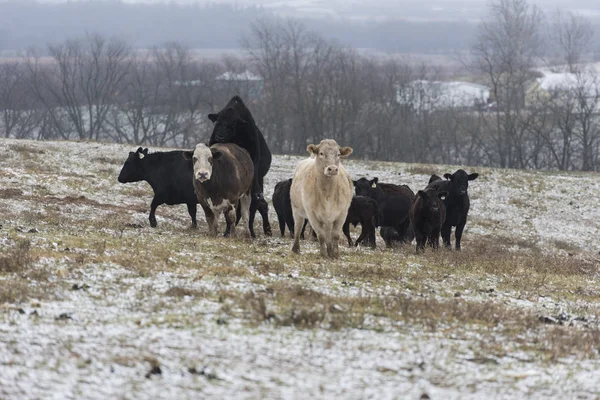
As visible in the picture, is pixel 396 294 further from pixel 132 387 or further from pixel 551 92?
pixel 551 92

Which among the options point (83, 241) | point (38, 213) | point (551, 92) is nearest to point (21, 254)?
point (83, 241)

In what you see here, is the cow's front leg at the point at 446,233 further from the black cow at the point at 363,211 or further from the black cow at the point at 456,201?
the black cow at the point at 363,211

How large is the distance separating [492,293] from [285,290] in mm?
3315

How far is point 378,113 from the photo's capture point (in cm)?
8300

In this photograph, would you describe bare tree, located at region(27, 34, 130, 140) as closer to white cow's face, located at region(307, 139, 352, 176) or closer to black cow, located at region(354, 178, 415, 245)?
black cow, located at region(354, 178, 415, 245)

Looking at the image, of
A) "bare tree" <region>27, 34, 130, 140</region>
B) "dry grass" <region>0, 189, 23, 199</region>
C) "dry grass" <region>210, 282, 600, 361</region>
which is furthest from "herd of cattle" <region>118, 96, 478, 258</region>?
"bare tree" <region>27, 34, 130, 140</region>

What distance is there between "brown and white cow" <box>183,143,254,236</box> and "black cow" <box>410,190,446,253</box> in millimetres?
3520

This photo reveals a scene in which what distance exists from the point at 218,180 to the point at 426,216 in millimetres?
4284

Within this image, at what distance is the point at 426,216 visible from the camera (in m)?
18.8

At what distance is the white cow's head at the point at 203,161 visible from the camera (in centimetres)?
1706

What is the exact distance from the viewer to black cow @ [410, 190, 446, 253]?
18.7 metres

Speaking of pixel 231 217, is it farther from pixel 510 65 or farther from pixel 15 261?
pixel 510 65

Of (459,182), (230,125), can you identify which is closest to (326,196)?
(230,125)

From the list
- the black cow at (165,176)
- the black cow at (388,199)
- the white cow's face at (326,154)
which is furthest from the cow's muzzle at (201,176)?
the black cow at (388,199)
